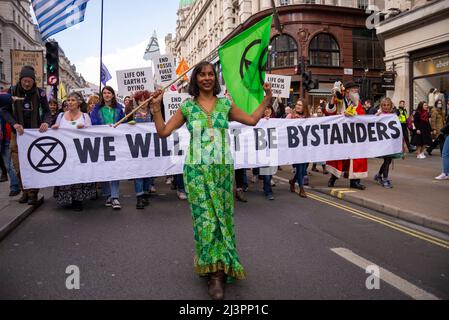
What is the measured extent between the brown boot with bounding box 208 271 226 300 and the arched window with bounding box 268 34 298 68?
3052cm

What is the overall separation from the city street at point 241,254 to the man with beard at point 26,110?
1.06 m

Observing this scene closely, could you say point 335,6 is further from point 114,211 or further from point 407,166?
point 114,211

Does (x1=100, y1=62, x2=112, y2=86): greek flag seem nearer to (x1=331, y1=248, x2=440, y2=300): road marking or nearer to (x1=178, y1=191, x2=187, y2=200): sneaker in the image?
(x1=178, y1=191, x2=187, y2=200): sneaker

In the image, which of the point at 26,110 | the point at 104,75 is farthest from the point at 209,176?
the point at 104,75

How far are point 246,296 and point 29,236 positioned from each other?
325 cm

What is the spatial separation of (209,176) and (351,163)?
5688mm

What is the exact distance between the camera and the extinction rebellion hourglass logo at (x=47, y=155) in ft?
21.5

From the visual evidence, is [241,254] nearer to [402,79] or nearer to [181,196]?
[181,196]

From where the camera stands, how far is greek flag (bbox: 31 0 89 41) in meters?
9.22

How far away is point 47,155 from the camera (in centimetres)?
661

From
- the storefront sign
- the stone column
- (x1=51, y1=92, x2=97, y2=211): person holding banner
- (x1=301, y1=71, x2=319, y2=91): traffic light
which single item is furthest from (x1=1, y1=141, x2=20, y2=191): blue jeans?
the stone column

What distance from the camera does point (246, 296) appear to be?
10.7 ft

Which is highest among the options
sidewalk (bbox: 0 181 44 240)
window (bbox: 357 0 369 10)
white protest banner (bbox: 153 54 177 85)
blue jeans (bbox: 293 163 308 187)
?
window (bbox: 357 0 369 10)
